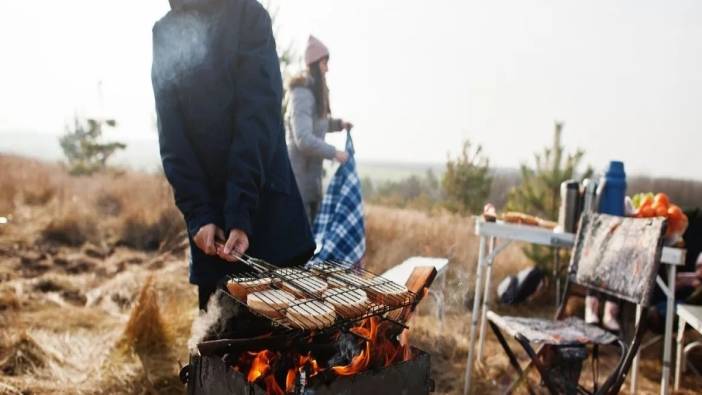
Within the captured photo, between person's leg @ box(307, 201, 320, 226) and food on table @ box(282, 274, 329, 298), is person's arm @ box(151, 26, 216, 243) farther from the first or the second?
person's leg @ box(307, 201, 320, 226)

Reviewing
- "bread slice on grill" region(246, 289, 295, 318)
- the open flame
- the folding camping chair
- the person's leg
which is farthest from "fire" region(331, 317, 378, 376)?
the person's leg

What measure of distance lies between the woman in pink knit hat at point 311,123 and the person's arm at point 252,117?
1.59m

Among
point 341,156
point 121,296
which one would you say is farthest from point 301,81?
point 121,296

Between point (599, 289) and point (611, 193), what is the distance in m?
0.56

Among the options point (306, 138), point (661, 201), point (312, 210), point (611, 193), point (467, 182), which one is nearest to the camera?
point (611, 193)

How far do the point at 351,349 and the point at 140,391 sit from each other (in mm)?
1753

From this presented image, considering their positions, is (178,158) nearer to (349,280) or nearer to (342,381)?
(349,280)

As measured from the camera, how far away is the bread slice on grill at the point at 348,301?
1.30 metres

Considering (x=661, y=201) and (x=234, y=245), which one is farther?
(x=661, y=201)

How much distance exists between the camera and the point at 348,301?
1.35 meters

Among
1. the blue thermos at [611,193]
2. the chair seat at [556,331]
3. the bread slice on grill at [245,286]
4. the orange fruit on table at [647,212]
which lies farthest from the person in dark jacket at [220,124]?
the orange fruit on table at [647,212]

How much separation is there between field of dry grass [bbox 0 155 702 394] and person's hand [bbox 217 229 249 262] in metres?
1.69

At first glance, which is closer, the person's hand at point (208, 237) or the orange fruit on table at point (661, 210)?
the person's hand at point (208, 237)

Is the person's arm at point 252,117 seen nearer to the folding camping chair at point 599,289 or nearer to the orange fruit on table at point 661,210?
the folding camping chair at point 599,289
